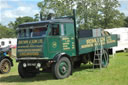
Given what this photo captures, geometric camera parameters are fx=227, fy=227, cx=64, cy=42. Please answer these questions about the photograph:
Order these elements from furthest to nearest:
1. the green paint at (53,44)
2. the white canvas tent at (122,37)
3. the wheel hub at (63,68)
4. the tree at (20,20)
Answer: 1. the tree at (20,20)
2. the white canvas tent at (122,37)
3. the wheel hub at (63,68)
4. the green paint at (53,44)

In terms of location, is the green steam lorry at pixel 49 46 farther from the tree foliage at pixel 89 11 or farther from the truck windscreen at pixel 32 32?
the tree foliage at pixel 89 11

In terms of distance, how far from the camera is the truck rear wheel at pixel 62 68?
9703mm

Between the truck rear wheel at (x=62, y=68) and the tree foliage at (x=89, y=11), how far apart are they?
31.1m

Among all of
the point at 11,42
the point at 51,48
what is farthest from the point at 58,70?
the point at 11,42

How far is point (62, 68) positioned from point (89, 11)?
35554 millimetres

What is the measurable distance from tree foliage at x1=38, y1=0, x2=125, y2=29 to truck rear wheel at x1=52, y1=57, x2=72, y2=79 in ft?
102

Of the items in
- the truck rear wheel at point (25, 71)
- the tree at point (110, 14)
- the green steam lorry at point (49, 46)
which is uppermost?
the tree at point (110, 14)

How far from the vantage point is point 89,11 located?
4450cm

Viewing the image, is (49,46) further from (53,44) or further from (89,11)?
(89,11)

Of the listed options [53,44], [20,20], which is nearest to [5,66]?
[53,44]

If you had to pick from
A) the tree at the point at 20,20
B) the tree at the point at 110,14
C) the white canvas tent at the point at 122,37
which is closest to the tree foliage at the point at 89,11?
the tree at the point at 110,14

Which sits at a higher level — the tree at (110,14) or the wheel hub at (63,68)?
the tree at (110,14)

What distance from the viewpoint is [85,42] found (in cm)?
1159

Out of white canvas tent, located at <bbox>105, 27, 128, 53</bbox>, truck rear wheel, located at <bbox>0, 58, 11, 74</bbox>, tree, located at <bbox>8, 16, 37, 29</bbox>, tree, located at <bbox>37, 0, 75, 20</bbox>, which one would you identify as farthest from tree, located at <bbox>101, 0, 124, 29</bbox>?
tree, located at <bbox>8, 16, 37, 29</bbox>
